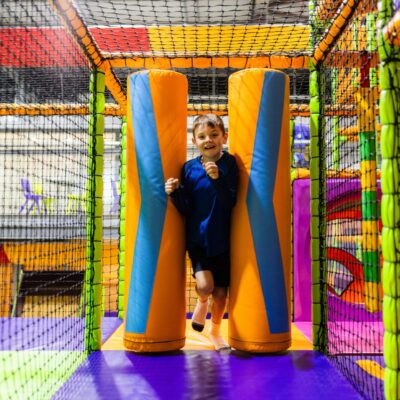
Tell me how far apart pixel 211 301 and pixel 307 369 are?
559mm

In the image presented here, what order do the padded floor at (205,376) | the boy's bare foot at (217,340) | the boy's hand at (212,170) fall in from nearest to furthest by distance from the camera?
1. the padded floor at (205,376)
2. the boy's hand at (212,170)
3. the boy's bare foot at (217,340)

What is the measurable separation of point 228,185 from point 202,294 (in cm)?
48

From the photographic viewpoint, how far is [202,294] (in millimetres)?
1876

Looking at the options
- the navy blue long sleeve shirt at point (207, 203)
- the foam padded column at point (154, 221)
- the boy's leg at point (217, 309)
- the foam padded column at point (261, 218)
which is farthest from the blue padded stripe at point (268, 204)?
the foam padded column at point (154, 221)

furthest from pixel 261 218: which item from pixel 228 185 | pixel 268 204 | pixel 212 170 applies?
pixel 212 170

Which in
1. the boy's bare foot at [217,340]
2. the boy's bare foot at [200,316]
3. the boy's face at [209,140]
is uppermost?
the boy's face at [209,140]

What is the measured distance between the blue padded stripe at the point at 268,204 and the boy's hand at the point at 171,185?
32 centimetres

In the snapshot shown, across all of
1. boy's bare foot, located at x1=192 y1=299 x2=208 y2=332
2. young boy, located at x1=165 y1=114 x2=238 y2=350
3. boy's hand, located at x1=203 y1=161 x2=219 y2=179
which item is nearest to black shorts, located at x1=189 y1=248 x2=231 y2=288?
young boy, located at x1=165 y1=114 x2=238 y2=350

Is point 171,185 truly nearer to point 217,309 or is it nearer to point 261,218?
point 261,218

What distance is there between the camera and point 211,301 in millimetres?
2068

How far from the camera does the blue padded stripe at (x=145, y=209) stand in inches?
73.3

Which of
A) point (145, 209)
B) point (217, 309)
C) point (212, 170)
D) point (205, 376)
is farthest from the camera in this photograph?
point (217, 309)

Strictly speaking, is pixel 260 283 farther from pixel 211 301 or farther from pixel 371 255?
pixel 371 255

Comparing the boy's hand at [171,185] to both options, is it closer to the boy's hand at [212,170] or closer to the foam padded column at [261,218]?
the boy's hand at [212,170]
